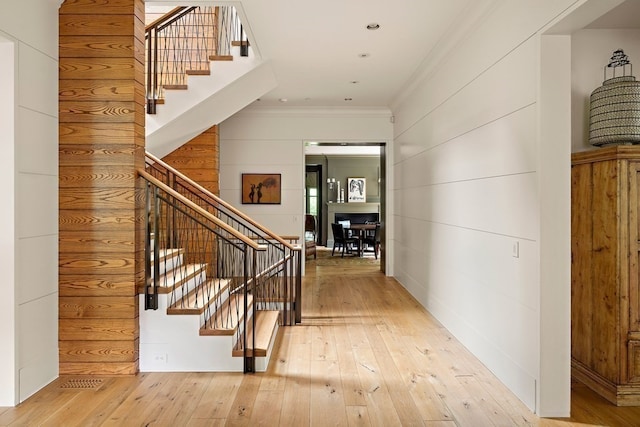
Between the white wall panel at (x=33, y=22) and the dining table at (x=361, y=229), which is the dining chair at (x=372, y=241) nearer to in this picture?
the dining table at (x=361, y=229)

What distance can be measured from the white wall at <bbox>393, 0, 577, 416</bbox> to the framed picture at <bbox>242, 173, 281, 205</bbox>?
3332mm

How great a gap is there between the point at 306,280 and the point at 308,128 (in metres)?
2.71

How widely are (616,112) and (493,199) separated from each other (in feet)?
3.37

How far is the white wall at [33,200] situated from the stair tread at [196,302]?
890 millimetres

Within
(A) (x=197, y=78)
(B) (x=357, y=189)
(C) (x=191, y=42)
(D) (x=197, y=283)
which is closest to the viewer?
(D) (x=197, y=283)

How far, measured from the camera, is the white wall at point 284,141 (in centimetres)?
870

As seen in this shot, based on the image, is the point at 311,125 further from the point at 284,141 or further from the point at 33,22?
the point at 33,22

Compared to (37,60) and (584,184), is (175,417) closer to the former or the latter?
(37,60)

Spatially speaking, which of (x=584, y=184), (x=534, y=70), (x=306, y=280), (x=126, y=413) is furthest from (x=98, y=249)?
(x=306, y=280)

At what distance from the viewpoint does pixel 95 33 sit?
3.79m

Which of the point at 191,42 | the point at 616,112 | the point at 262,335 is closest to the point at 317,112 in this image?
the point at 191,42

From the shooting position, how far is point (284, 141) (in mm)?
8750

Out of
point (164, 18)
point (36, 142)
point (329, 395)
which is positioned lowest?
point (329, 395)

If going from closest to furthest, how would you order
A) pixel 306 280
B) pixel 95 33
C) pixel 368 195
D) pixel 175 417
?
pixel 175 417, pixel 95 33, pixel 306 280, pixel 368 195
